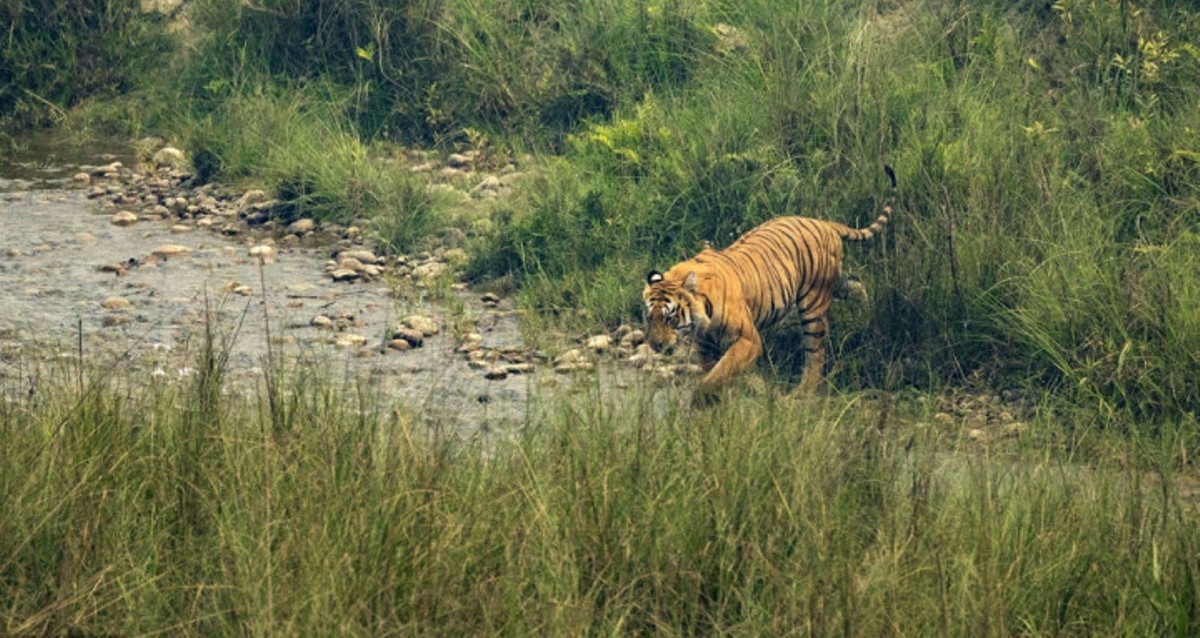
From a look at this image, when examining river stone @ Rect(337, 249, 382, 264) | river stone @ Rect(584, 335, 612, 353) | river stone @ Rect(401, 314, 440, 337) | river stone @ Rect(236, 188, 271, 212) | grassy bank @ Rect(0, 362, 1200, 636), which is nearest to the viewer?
grassy bank @ Rect(0, 362, 1200, 636)

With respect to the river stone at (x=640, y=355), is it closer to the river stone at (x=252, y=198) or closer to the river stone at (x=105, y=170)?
the river stone at (x=252, y=198)

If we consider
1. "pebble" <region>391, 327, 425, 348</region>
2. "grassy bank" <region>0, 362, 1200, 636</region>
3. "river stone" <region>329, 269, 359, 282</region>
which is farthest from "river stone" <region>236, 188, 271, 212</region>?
"grassy bank" <region>0, 362, 1200, 636</region>

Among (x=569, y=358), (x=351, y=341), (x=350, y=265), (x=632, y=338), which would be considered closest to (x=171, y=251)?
(x=350, y=265)

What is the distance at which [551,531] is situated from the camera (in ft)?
12.2

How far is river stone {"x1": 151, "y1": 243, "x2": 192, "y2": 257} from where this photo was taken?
26.1ft

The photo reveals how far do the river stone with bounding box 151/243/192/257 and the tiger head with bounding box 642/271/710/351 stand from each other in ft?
10.1

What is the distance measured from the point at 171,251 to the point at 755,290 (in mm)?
3318

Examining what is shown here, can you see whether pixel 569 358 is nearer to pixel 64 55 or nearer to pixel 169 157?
pixel 169 157

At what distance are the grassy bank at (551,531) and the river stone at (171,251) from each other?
11.9ft

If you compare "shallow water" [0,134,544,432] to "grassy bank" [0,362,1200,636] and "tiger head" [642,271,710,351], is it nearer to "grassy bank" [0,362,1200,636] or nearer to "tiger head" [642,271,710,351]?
"tiger head" [642,271,710,351]

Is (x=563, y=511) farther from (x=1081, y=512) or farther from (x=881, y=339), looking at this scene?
(x=881, y=339)

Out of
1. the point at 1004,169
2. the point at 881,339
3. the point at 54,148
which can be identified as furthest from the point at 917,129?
the point at 54,148

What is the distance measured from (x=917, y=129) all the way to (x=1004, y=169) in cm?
60

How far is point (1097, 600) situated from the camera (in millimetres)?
3689
